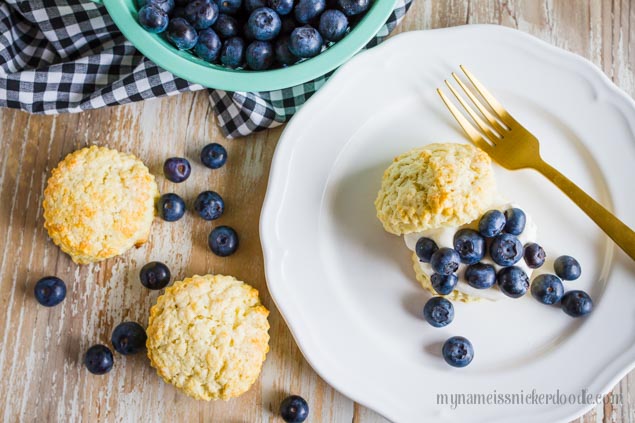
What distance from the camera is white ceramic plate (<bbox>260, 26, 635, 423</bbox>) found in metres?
1.99

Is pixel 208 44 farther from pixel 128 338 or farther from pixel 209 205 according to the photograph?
pixel 128 338

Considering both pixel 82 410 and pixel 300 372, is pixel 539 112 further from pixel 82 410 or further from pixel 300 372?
pixel 82 410

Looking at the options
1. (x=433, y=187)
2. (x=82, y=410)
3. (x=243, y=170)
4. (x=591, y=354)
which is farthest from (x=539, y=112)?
(x=82, y=410)

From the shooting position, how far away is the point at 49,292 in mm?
2055

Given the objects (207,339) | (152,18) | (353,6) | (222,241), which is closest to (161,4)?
(152,18)

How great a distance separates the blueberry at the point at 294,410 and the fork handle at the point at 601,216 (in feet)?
3.62

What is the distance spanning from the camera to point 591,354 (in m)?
1.99

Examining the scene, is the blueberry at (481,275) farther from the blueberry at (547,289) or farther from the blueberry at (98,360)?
the blueberry at (98,360)

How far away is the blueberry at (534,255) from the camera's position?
1.88 meters

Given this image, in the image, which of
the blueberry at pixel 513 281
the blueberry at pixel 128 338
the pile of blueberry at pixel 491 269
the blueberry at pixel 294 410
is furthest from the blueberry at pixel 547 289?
the blueberry at pixel 128 338

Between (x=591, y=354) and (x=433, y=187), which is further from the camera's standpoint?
(x=591, y=354)

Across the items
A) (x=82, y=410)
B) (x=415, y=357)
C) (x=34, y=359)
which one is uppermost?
(x=415, y=357)

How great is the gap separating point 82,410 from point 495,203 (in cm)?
154

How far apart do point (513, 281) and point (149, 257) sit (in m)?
1.21
